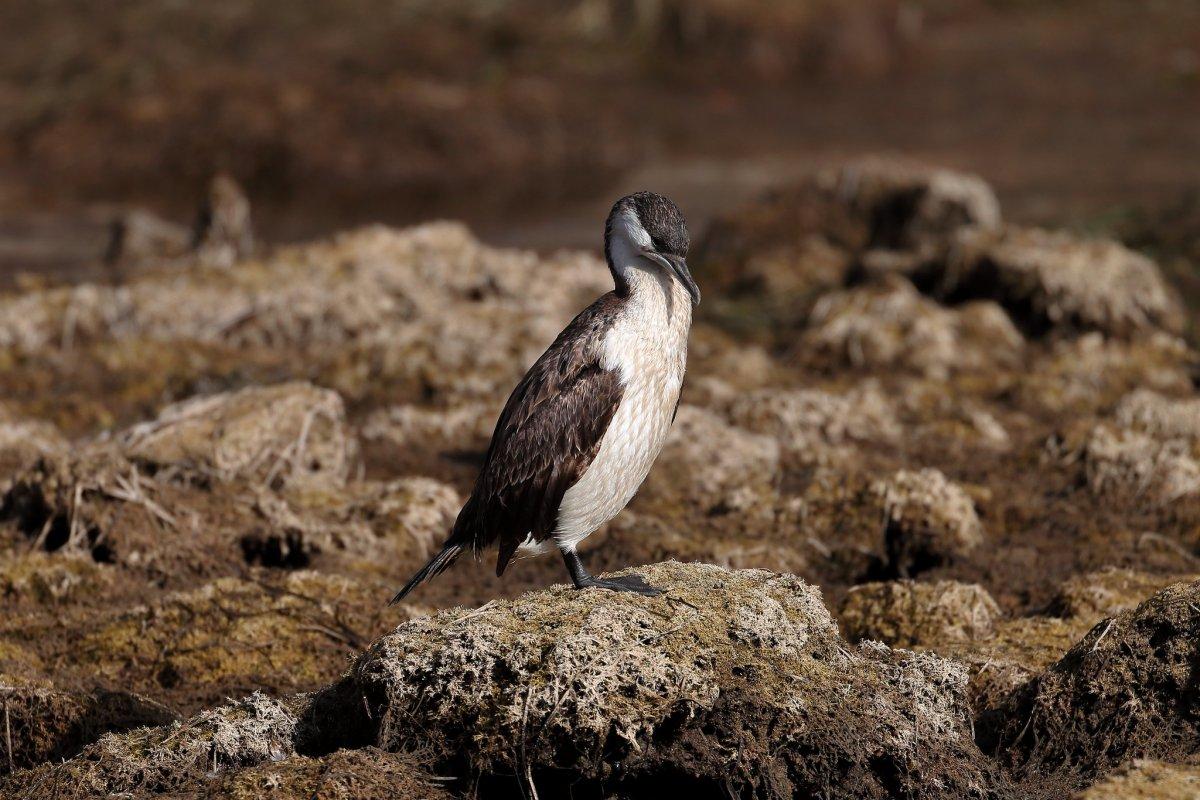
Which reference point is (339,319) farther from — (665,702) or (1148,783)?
(1148,783)

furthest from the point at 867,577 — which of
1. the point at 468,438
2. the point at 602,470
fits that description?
the point at 468,438

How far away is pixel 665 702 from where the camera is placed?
4.63m

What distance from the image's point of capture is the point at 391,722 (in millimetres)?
4762

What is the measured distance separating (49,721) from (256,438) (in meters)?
2.65

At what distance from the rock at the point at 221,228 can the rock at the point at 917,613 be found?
831 centimetres

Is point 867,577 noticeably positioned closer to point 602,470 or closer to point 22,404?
point 602,470

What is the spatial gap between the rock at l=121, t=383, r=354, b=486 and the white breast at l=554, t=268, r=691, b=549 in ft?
8.35

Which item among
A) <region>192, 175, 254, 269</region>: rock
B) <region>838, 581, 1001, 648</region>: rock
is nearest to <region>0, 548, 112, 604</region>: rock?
<region>838, 581, 1001, 648</region>: rock

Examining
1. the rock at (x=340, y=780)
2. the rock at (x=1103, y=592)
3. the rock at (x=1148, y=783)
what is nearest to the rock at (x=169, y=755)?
the rock at (x=340, y=780)

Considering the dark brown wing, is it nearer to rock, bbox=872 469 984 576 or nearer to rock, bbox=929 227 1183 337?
rock, bbox=872 469 984 576

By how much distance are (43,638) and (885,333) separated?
6295 mm

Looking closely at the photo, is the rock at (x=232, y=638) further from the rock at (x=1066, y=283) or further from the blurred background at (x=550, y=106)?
the blurred background at (x=550, y=106)

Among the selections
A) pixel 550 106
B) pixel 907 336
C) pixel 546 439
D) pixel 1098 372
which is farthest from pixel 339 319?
pixel 550 106

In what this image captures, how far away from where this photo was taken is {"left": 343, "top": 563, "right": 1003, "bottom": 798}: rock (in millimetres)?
4574
